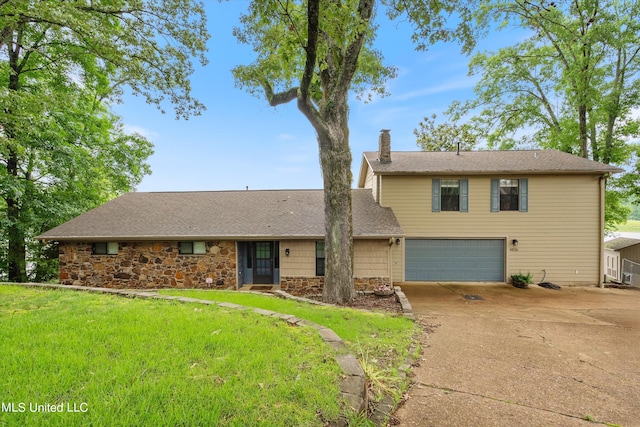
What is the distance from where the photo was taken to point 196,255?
371 inches

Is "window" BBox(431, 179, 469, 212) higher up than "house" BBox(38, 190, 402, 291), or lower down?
higher up

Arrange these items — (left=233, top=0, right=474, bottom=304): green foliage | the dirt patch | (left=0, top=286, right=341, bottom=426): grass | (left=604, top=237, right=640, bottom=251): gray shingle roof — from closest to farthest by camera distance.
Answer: (left=0, top=286, right=341, bottom=426): grass, (left=233, top=0, right=474, bottom=304): green foliage, the dirt patch, (left=604, top=237, right=640, bottom=251): gray shingle roof

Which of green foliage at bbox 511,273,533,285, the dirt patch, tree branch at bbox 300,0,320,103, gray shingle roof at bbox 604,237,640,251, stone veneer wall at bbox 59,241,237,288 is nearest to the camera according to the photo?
tree branch at bbox 300,0,320,103

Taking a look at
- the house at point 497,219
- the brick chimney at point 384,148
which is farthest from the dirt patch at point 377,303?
the brick chimney at point 384,148

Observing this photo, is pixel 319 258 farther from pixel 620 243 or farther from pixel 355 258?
pixel 620 243

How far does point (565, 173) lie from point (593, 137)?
5550 millimetres

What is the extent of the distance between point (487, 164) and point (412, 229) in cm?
418

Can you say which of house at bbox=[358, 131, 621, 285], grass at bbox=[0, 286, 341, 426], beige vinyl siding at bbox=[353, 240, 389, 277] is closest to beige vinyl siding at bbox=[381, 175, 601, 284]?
house at bbox=[358, 131, 621, 285]

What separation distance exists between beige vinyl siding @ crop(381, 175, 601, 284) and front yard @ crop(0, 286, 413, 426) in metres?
7.17

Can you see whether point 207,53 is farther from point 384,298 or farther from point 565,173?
point 565,173

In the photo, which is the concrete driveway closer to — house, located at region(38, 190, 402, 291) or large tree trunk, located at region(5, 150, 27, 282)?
house, located at region(38, 190, 402, 291)

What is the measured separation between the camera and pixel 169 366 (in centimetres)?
270

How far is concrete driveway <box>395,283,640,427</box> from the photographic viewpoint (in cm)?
275

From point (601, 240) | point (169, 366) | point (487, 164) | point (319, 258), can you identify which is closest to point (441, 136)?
point (487, 164)
